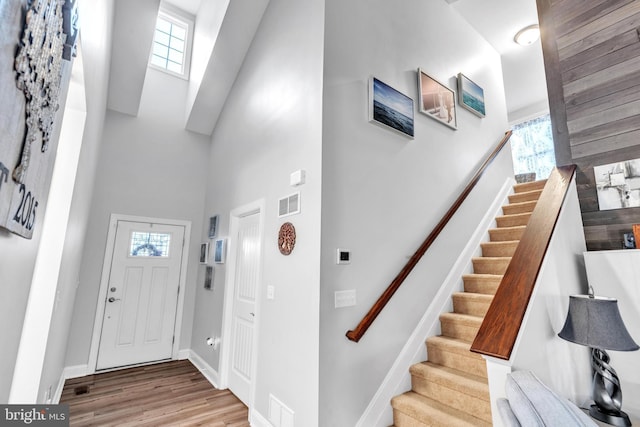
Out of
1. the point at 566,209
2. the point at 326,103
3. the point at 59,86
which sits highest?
the point at 326,103

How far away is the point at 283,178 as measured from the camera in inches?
112

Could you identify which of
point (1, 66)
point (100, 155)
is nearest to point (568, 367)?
point (1, 66)

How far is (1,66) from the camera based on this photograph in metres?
0.73

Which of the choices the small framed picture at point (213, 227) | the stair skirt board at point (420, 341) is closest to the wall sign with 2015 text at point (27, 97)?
the stair skirt board at point (420, 341)

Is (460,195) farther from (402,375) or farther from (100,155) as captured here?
(100,155)

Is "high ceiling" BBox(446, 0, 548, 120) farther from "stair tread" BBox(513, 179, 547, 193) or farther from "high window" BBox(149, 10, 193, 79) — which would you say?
"high window" BBox(149, 10, 193, 79)

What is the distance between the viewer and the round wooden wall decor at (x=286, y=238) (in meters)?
2.54

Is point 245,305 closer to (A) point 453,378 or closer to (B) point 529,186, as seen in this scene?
(A) point 453,378

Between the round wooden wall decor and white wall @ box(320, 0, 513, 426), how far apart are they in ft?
1.30

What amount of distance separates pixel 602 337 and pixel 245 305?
2971mm

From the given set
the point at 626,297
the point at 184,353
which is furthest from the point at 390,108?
the point at 184,353

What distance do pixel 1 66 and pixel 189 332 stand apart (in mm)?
4749

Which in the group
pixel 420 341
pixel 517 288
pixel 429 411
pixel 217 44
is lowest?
pixel 429 411

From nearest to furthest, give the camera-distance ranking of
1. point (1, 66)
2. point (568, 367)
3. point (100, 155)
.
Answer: point (1, 66) < point (568, 367) < point (100, 155)
